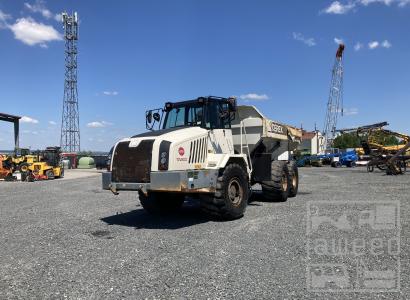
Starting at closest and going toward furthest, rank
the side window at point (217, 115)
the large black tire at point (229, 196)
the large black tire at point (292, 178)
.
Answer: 1. the large black tire at point (229, 196)
2. the side window at point (217, 115)
3. the large black tire at point (292, 178)

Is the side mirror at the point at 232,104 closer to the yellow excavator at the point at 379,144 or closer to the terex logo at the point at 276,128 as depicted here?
the terex logo at the point at 276,128

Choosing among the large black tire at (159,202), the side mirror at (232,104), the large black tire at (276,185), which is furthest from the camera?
the large black tire at (276,185)

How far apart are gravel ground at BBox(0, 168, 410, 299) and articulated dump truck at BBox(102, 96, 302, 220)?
0.64 metres

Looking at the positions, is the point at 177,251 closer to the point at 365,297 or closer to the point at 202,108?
the point at 365,297

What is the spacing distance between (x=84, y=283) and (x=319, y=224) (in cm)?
522

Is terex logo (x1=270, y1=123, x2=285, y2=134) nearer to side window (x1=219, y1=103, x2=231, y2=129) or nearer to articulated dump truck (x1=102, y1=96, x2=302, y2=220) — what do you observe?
articulated dump truck (x1=102, y1=96, x2=302, y2=220)

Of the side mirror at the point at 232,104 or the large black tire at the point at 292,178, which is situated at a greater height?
the side mirror at the point at 232,104

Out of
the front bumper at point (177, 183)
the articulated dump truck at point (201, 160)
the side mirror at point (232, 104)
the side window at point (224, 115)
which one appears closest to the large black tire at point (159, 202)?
the articulated dump truck at point (201, 160)

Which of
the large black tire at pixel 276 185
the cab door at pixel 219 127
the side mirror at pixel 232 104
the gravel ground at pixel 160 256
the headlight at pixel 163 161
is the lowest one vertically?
the gravel ground at pixel 160 256

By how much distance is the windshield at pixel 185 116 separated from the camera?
10188mm

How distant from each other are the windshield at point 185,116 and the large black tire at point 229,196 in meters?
1.46

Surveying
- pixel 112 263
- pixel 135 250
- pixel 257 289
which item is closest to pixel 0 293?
pixel 112 263

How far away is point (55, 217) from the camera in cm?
1064

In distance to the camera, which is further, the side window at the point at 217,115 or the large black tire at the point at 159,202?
the large black tire at the point at 159,202
